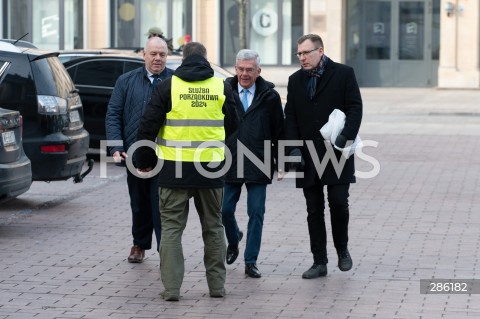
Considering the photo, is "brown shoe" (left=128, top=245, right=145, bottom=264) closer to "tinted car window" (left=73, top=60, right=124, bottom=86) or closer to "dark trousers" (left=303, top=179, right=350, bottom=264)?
"dark trousers" (left=303, top=179, right=350, bottom=264)

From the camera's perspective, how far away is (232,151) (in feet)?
29.5

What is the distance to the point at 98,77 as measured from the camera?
670 inches

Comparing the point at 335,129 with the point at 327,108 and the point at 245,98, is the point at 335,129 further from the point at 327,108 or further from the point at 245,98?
the point at 245,98

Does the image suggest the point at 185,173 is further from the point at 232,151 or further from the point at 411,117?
the point at 411,117

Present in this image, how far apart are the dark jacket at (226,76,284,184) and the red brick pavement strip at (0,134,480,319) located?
0.78 m

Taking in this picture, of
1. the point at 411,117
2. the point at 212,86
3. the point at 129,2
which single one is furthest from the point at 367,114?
the point at 212,86

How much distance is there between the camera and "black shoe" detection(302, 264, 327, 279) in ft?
28.9

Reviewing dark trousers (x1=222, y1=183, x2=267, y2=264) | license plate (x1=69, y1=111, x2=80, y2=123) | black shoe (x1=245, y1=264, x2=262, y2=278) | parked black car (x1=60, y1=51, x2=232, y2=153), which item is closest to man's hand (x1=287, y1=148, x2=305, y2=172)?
dark trousers (x1=222, y1=183, x2=267, y2=264)

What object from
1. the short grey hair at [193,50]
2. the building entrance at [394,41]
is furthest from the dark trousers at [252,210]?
the building entrance at [394,41]

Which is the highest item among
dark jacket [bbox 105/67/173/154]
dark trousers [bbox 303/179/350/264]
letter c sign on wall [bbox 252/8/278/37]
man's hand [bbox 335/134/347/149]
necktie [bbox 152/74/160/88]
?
letter c sign on wall [bbox 252/8/278/37]

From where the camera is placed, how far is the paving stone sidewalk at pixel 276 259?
7.79m

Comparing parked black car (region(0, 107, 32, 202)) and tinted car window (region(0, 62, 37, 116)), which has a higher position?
tinted car window (region(0, 62, 37, 116))

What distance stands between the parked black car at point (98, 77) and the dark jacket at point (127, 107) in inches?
281

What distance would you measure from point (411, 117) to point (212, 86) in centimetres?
1888
